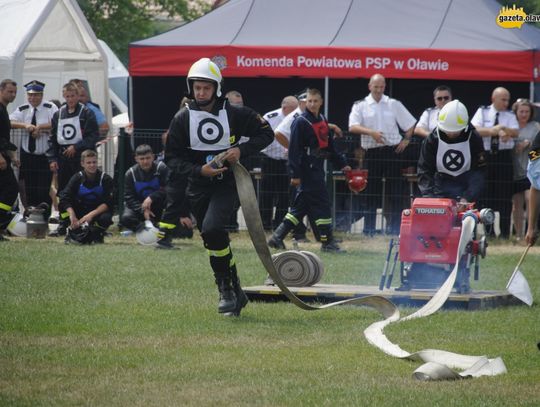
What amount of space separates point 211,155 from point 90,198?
6391mm

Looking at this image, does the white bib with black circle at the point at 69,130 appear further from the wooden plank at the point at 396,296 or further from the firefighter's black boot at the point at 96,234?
the wooden plank at the point at 396,296

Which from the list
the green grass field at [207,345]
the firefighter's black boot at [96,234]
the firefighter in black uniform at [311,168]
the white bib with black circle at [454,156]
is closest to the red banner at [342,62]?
Result: the firefighter in black uniform at [311,168]

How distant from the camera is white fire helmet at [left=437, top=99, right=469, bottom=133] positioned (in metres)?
11.4

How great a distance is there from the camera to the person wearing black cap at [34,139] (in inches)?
688

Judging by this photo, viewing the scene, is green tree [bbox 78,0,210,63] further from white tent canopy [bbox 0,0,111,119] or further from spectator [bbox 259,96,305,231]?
spectator [bbox 259,96,305,231]

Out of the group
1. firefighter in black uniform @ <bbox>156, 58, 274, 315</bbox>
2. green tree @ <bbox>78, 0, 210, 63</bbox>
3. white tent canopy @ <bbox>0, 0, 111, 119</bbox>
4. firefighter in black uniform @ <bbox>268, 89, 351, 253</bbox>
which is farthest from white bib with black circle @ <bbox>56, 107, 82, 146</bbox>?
green tree @ <bbox>78, 0, 210, 63</bbox>

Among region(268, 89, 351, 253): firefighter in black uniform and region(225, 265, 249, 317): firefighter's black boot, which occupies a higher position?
region(268, 89, 351, 253): firefighter in black uniform

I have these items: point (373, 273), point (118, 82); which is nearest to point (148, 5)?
point (118, 82)

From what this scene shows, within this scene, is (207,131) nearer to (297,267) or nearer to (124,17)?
(297,267)

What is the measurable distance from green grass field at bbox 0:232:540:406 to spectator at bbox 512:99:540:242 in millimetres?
3887

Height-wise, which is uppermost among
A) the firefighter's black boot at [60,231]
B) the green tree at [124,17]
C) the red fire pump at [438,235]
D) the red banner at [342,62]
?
the green tree at [124,17]

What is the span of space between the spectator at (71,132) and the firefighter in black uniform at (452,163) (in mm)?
6652

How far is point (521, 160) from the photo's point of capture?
16781 mm

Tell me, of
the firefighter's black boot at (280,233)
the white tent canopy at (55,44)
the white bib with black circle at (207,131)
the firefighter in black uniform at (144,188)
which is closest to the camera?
the white bib with black circle at (207,131)
